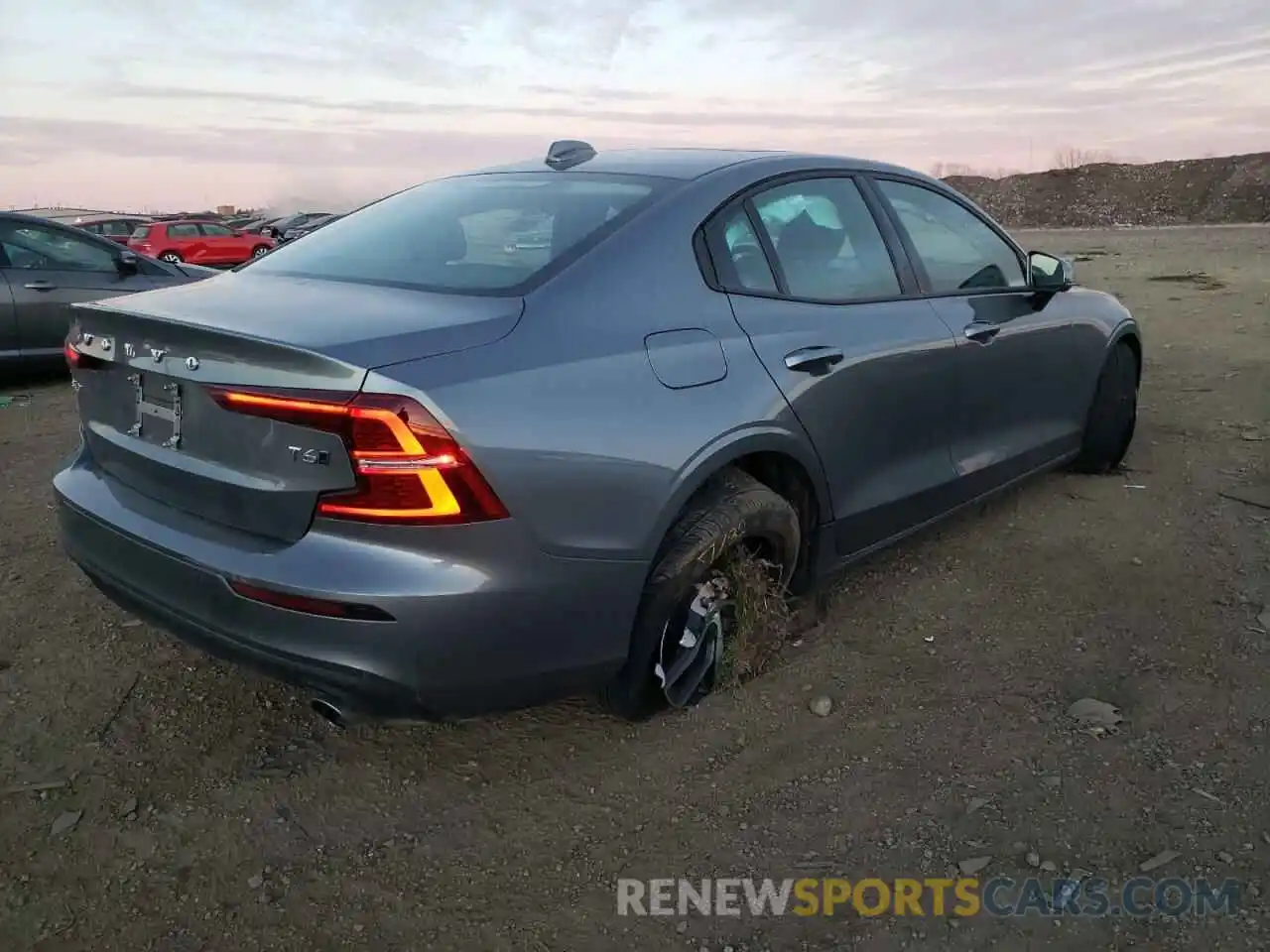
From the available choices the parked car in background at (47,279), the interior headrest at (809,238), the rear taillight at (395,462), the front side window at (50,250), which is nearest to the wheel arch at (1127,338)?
the interior headrest at (809,238)

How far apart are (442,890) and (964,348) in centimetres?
256

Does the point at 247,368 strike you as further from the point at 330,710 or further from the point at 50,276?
the point at 50,276

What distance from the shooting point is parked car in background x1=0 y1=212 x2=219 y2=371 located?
7.40m

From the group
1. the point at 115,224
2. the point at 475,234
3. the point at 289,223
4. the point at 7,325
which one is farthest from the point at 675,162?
the point at 289,223

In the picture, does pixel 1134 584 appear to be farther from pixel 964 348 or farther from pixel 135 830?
pixel 135 830

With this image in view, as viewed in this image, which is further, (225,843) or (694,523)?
(694,523)

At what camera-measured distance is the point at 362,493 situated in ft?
7.09

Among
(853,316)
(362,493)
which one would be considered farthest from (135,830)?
(853,316)

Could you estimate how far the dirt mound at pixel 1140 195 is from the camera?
4082 cm

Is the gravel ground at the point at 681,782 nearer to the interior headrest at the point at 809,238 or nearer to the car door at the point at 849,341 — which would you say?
the car door at the point at 849,341

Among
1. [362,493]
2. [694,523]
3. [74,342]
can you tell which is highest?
[74,342]

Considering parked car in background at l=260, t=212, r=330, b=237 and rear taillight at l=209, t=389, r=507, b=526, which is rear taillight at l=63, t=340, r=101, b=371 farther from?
parked car in background at l=260, t=212, r=330, b=237

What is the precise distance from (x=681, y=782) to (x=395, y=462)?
3.72ft

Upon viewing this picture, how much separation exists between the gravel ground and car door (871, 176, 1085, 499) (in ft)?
1.71
